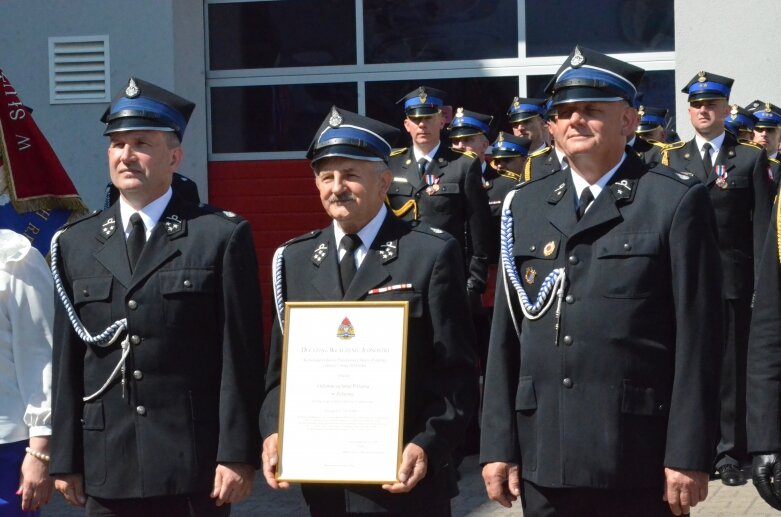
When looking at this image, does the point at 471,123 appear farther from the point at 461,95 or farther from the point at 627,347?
the point at 627,347

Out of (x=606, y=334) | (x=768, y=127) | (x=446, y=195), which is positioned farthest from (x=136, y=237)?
(x=768, y=127)

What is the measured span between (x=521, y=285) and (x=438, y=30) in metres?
9.40

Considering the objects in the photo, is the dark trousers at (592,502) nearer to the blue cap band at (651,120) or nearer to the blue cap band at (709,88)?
the blue cap band at (709,88)

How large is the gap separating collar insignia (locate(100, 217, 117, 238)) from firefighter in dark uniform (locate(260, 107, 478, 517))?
588mm

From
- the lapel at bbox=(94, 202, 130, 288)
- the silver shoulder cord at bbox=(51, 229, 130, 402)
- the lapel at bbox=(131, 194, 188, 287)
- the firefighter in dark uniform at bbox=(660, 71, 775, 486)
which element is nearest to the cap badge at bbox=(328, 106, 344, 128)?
the lapel at bbox=(131, 194, 188, 287)

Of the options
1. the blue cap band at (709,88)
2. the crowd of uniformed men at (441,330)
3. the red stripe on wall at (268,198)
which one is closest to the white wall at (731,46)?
the blue cap band at (709,88)

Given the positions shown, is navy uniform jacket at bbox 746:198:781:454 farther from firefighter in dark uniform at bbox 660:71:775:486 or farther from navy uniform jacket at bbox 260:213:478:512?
firefighter in dark uniform at bbox 660:71:775:486

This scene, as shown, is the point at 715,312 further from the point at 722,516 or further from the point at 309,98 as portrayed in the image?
the point at 309,98

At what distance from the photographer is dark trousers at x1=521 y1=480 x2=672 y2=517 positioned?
4281 mm

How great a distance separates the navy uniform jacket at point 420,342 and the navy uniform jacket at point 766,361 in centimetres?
88

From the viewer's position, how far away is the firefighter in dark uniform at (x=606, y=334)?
4.22 metres

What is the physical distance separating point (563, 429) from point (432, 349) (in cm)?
49

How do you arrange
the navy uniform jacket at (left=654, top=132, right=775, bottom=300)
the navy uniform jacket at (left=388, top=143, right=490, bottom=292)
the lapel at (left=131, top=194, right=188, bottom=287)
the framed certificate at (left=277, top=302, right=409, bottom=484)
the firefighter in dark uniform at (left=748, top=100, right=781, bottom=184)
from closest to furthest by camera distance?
the framed certificate at (left=277, top=302, right=409, bottom=484) < the lapel at (left=131, top=194, right=188, bottom=287) < the navy uniform jacket at (left=654, top=132, right=775, bottom=300) < the navy uniform jacket at (left=388, top=143, right=490, bottom=292) < the firefighter in dark uniform at (left=748, top=100, right=781, bottom=184)

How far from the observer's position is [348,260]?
4.62 m
